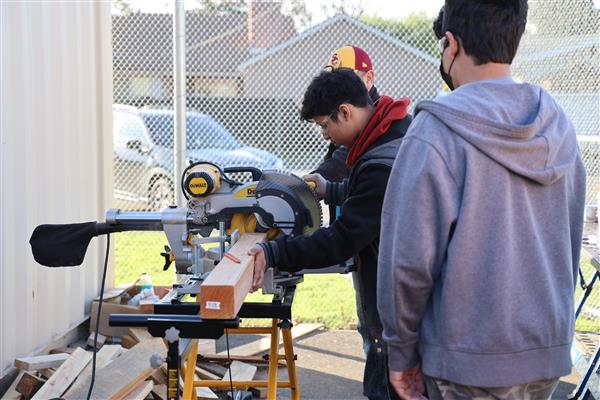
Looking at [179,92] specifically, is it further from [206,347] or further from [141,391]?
[141,391]

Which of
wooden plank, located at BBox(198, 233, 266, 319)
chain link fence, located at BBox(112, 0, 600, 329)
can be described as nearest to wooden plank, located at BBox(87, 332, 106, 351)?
chain link fence, located at BBox(112, 0, 600, 329)

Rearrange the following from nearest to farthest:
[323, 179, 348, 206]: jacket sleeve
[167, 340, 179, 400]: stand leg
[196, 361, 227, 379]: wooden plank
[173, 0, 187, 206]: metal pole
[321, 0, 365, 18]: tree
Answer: [167, 340, 179, 400]: stand leg < [323, 179, 348, 206]: jacket sleeve < [196, 361, 227, 379]: wooden plank < [173, 0, 187, 206]: metal pole < [321, 0, 365, 18]: tree

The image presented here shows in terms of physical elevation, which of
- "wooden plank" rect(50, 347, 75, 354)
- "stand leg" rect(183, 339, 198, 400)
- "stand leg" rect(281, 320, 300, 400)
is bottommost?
"wooden plank" rect(50, 347, 75, 354)

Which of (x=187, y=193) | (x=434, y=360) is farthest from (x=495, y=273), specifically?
(x=187, y=193)

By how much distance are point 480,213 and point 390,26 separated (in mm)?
5728

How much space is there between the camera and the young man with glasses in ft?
8.73

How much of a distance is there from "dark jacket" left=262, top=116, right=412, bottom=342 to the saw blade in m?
0.35

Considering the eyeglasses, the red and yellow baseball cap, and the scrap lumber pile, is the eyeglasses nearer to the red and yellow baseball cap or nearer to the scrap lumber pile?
the red and yellow baseball cap

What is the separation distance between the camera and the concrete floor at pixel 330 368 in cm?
519

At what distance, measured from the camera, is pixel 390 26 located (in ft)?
23.9

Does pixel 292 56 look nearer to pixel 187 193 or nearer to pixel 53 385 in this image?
pixel 53 385

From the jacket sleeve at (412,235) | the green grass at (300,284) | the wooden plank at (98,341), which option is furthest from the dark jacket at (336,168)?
the green grass at (300,284)

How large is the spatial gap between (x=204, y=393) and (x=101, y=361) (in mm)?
1017

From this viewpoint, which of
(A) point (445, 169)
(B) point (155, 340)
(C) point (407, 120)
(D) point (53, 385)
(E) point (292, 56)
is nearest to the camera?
(A) point (445, 169)
